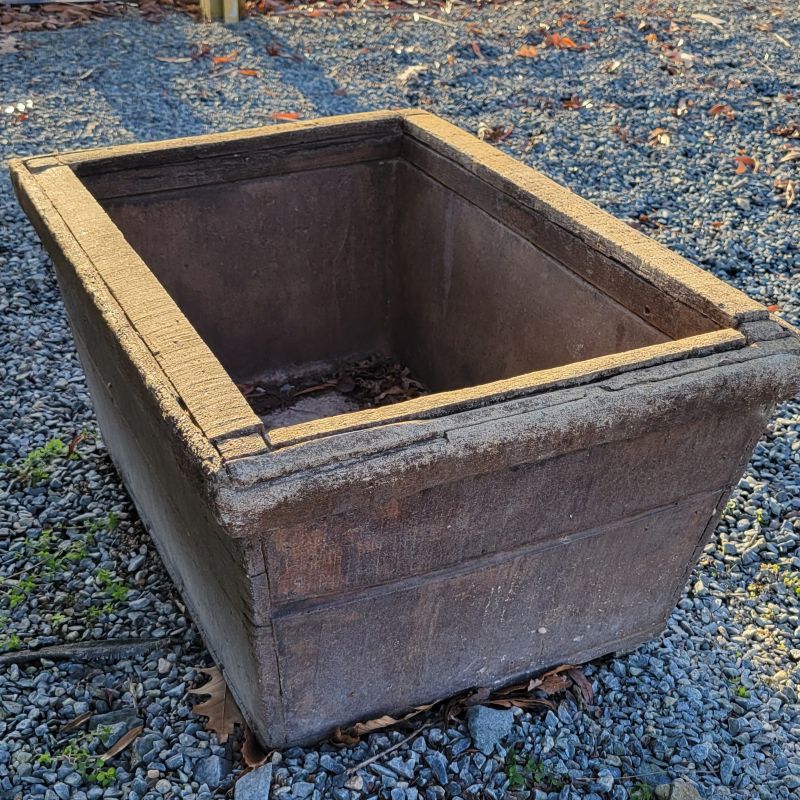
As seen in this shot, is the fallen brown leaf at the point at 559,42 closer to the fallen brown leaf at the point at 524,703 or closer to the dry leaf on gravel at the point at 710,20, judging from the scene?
the dry leaf on gravel at the point at 710,20

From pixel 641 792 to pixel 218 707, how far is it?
1.10 metres

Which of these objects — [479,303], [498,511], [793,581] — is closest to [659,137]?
[479,303]

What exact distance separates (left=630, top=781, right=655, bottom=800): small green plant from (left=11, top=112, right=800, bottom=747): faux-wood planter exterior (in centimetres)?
37

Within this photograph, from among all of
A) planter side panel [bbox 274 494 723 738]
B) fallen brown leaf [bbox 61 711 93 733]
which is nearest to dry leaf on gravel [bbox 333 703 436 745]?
planter side panel [bbox 274 494 723 738]

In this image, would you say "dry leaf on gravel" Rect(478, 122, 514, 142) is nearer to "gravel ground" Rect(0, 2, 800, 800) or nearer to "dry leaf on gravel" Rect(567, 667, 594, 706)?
"gravel ground" Rect(0, 2, 800, 800)

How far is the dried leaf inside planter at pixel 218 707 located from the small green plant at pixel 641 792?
1001mm

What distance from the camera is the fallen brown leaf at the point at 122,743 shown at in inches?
87.1

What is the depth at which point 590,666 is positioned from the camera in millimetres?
2514

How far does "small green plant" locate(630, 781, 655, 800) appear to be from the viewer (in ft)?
7.20

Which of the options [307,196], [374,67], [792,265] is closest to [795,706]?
[307,196]

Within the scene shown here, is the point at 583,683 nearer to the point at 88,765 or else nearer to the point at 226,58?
the point at 88,765

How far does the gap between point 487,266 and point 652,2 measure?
672cm

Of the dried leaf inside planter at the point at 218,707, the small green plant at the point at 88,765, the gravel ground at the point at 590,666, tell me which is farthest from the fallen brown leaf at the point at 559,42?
the small green plant at the point at 88,765

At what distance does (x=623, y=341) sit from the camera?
2.43 m
